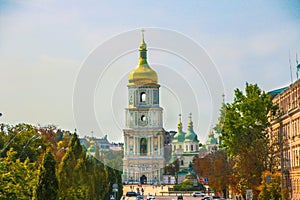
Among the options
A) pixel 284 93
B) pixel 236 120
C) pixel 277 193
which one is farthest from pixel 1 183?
pixel 284 93

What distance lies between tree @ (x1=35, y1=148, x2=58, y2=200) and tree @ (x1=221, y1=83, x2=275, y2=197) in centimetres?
2979

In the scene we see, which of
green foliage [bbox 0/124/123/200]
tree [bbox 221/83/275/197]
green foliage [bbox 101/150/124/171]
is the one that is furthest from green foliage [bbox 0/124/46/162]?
green foliage [bbox 101/150/124/171]

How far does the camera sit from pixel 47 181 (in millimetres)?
50938

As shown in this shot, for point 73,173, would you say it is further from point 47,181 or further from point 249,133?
point 249,133

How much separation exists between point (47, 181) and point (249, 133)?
31771mm

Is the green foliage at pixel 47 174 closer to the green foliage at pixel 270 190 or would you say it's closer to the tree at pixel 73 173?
the tree at pixel 73 173

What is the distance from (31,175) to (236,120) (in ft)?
92.7

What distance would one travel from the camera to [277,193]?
69.2m

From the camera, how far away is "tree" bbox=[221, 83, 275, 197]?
3051 inches

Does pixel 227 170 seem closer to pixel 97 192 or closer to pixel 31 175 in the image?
pixel 97 192

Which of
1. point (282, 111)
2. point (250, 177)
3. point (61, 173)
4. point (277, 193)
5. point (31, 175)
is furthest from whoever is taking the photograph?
point (282, 111)

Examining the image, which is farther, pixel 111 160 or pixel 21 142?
pixel 111 160

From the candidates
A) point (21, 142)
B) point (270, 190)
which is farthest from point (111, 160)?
point (270, 190)

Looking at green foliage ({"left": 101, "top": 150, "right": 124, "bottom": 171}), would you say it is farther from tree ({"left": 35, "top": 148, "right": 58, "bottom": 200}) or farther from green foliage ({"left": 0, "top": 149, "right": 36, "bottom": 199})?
tree ({"left": 35, "top": 148, "right": 58, "bottom": 200})
